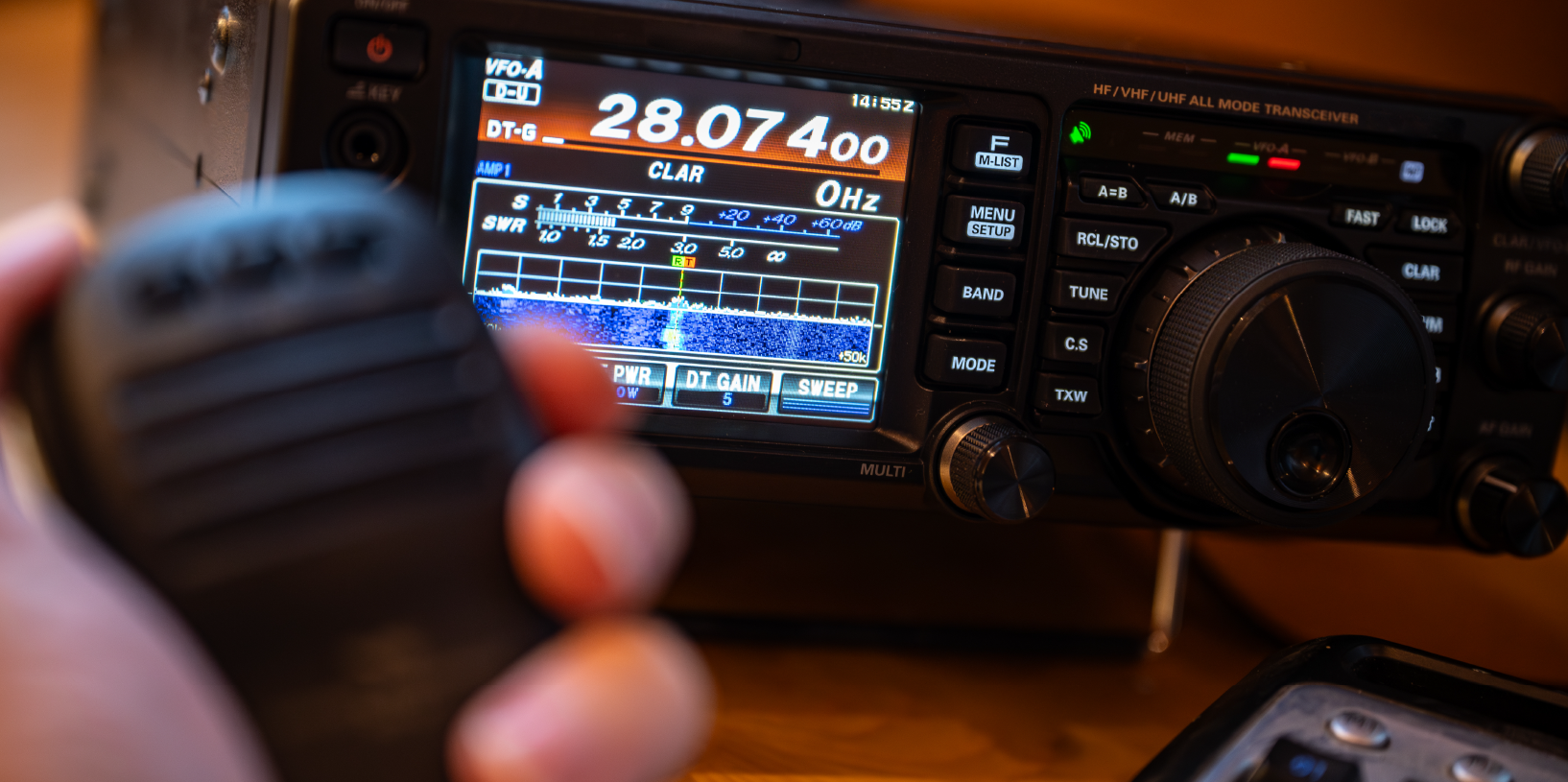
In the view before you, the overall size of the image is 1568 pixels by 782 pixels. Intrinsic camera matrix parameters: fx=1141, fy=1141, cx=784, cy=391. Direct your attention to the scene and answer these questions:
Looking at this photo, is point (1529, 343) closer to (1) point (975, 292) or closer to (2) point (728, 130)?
(1) point (975, 292)

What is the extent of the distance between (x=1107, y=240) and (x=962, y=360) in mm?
93

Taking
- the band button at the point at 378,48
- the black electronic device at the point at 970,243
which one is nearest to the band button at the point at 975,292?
the black electronic device at the point at 970,243

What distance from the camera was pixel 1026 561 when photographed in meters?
0.75

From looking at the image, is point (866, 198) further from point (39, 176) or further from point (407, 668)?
point (39, 176)

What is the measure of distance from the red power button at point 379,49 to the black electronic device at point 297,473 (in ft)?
0.78

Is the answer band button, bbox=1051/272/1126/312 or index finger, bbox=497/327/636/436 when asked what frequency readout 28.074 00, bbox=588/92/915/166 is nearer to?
band button, bbox=1051/272/1126/312

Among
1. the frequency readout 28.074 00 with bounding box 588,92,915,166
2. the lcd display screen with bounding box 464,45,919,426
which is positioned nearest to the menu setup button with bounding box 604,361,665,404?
the lcd display screen with bounding box 464,45,919,426

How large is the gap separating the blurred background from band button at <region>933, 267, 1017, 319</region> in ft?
0.42

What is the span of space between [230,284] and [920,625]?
0.47m

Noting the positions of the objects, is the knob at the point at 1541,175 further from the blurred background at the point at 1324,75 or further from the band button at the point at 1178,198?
the band button at the point at 1178,198

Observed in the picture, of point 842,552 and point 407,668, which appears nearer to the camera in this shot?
point 407,668

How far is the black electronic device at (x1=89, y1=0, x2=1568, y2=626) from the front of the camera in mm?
493

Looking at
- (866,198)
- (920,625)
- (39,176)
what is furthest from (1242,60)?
(39,176)

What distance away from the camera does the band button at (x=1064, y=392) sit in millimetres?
566
